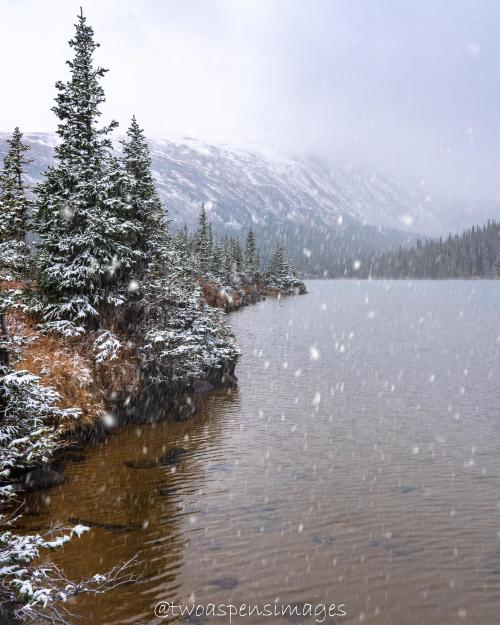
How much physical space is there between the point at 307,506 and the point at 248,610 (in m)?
5.07

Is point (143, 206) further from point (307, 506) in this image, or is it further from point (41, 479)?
point (307, 506)

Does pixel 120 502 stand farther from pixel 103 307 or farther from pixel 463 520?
pixel 103 307

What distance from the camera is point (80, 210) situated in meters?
22.1

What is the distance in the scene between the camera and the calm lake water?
10.4 metres

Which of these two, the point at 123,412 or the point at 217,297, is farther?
the point at 217,297

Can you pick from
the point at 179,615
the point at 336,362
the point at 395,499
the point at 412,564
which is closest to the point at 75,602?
the point at 179,615

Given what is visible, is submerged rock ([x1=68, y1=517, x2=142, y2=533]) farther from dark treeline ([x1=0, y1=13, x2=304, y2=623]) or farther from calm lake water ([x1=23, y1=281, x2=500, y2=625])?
dark treeline ([x1=0, y1=13, x2=304, y2=623])

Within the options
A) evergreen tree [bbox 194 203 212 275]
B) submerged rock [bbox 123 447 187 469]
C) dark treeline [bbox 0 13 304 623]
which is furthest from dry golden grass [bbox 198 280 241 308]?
submerged rock [bbox 123 447 187 469]

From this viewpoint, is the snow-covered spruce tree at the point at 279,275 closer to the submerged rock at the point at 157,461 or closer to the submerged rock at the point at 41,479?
the submerged rock at the point at 157,461

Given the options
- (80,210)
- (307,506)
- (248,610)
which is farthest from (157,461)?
(80,210)

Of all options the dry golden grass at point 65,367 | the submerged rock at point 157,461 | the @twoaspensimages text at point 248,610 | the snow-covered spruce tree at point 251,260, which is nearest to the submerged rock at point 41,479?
the dry golden grass at point 65,367

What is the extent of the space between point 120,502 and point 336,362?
26252 mm

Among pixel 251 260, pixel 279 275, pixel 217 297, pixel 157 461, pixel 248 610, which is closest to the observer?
pixel 248 610

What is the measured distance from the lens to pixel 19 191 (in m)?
35.3
